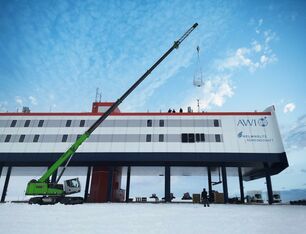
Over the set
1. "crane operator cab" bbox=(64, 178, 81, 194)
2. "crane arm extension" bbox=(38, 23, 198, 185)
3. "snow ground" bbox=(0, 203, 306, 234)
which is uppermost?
"crane arm extension" bbox=(38, 23, 198, 185)

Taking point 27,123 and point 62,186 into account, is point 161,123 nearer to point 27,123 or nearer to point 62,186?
point 62,186

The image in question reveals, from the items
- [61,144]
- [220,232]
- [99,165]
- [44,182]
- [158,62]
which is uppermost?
[158,62]

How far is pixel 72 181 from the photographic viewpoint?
24.5 meters

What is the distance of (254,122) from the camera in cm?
3097

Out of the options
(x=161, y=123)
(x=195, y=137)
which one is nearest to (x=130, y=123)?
(x=161, y=123)

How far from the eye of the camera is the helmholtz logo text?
30.8 meters

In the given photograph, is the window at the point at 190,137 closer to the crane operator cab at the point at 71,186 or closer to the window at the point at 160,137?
the window at the point at 160,137

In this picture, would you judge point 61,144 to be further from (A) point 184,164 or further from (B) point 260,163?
(B) point 260,163

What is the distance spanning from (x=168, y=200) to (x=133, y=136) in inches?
396

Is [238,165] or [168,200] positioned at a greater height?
[238,165]

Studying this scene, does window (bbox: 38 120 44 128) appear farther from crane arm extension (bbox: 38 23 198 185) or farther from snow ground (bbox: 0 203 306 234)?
snow ground (bbox: 0 203 306 234)

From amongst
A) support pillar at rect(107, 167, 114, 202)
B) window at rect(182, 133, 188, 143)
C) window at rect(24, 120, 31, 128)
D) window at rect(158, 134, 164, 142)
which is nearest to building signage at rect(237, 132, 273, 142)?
window at rect(182, 133, 188, 143)

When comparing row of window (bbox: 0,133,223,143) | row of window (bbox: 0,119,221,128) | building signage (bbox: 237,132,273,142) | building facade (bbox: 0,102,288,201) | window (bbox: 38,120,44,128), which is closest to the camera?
building facade (bbox: 0,102,288,201)

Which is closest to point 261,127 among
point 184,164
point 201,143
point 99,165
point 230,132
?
point 230,132
